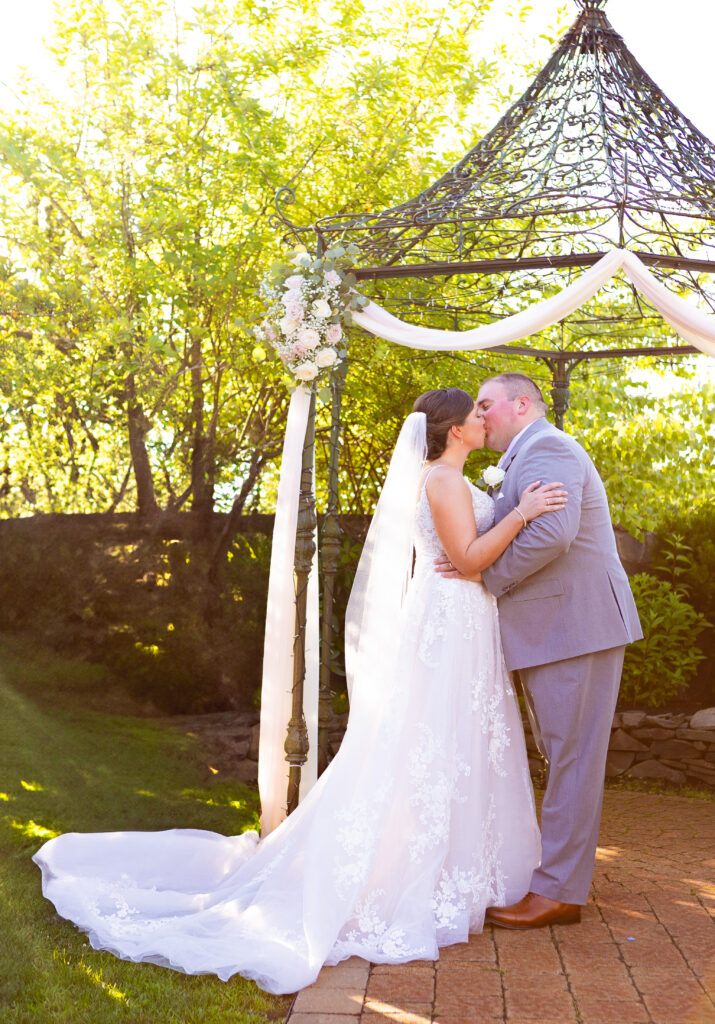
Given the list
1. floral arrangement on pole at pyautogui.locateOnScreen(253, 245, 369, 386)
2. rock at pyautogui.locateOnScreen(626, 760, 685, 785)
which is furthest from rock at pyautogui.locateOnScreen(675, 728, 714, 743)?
floral arrangement on pole at pyautogui.locateOnScreen(253, 245, 369, 386)

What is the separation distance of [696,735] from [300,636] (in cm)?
347

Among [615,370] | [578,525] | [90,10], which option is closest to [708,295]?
[578,525]

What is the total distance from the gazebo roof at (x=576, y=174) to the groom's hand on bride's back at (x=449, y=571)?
1.61m

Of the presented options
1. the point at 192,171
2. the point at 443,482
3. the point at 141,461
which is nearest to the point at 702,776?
the point at 443,482

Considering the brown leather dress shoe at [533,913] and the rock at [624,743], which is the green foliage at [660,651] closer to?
the rock at [624,743]

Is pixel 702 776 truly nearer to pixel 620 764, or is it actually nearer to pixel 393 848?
pixel 620 764

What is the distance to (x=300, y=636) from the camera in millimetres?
4992

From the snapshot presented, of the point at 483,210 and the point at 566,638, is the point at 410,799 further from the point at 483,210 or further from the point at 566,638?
the point at 483,210

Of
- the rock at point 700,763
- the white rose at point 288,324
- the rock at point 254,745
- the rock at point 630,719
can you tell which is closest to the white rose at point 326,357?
the white rose at point 288,324

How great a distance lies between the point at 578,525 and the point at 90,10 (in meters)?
6.63

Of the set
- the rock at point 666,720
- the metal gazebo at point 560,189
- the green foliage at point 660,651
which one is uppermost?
the metal gazebo at point 560,189

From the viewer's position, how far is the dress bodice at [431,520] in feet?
14.0

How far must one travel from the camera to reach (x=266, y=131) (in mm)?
7945

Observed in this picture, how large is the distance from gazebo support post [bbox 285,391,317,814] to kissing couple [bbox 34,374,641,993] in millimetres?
591
